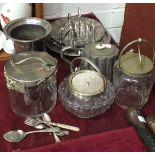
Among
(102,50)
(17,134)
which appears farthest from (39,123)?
(102,50)

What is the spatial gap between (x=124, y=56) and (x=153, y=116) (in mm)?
137

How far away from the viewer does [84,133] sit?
0.64 meters

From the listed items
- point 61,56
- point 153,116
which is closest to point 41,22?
point 61,56

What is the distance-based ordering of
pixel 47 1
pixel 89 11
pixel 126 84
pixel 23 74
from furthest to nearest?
1. pixel 89 11
2. pixel 47 1
3. pixel 126 84
4. pixel 23 74

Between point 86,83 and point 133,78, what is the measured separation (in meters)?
0.10

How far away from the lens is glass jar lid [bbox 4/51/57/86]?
1.99ft

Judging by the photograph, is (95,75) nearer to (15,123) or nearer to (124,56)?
(124,56)

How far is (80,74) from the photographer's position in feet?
2.15

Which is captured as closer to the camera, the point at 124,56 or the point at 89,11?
the point at 124,56

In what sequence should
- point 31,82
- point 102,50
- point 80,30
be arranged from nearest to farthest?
point 31,82 → point 102,50 → point 80,30

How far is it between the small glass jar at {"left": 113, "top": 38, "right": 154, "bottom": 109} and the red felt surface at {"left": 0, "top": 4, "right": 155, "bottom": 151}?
0.08 ft

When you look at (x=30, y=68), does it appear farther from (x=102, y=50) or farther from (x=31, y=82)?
(x=102, y=50)

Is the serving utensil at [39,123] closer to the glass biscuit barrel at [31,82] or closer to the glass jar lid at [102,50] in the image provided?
the glass biscuit barrel at [31,82]

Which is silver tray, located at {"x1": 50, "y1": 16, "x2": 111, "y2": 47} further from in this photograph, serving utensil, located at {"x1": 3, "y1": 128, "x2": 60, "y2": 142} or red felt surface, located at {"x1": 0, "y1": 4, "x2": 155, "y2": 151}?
serving utensil, located at {"x1": 3, "y1": 128, "x2": 60, "y2": 142}
